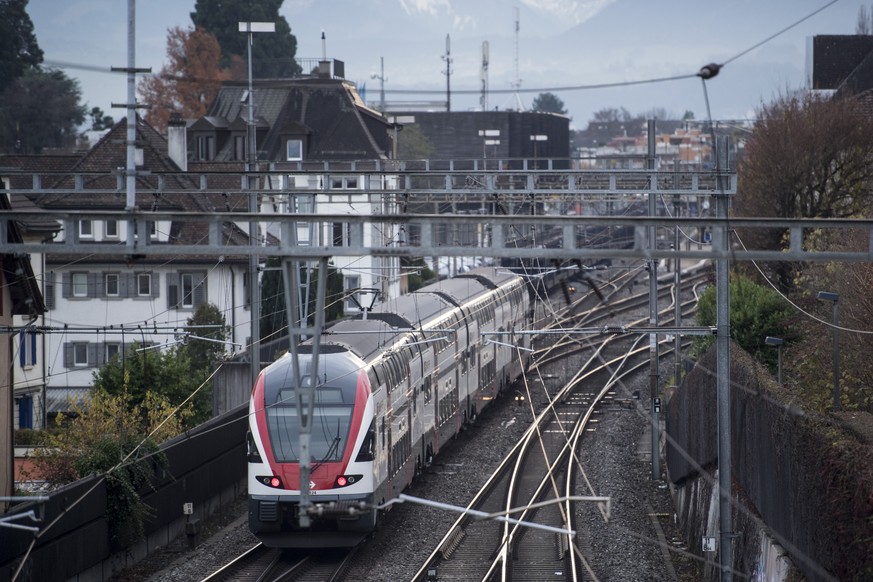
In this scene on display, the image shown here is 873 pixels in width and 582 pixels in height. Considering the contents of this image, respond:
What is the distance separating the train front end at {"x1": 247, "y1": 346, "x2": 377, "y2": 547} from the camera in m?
16.4

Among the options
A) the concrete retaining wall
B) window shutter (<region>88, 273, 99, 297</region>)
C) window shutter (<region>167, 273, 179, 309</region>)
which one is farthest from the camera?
window shutter (<region>88, 273, 99, 297</region>)

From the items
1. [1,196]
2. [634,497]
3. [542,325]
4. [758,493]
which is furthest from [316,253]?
[542,325]

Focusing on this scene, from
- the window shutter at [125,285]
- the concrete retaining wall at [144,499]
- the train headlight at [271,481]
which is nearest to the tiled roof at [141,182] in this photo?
the window shutter at [125,285]

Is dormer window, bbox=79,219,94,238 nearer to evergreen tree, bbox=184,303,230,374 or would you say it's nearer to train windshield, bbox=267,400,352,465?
evergreen tree, bbox=184,303,230,374

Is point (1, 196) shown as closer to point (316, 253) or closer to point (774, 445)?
point (316, 253)

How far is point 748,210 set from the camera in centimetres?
3147

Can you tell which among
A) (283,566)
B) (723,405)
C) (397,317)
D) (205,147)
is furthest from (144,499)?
(205,147)

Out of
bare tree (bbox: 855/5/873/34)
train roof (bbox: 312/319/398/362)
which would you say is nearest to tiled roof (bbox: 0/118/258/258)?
train roof (bbox: 312/319/398/362)

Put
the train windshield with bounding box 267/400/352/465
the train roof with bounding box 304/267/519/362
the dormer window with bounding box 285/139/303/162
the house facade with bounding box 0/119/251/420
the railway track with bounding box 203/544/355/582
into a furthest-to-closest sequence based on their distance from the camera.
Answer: the dormer window with bounding box 285/139/303/162, the house facade with bounding box 0/119/251/420, the train roof with bounding box 304/267/519/362, the train windshield with bounding box 267/400/352/465, the railway track with bounding box 203/544/355/582

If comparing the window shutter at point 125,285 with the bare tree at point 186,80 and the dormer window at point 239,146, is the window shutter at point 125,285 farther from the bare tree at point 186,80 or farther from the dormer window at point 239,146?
the bare tree at point 186,80

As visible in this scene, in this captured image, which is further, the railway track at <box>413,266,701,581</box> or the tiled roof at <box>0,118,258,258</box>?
the tiled roof at <box>0,118,258,258</box>

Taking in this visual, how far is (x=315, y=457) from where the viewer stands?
1644cm

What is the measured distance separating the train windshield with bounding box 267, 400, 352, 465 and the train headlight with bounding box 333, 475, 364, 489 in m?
0.28

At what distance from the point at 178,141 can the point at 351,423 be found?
24060 mm
